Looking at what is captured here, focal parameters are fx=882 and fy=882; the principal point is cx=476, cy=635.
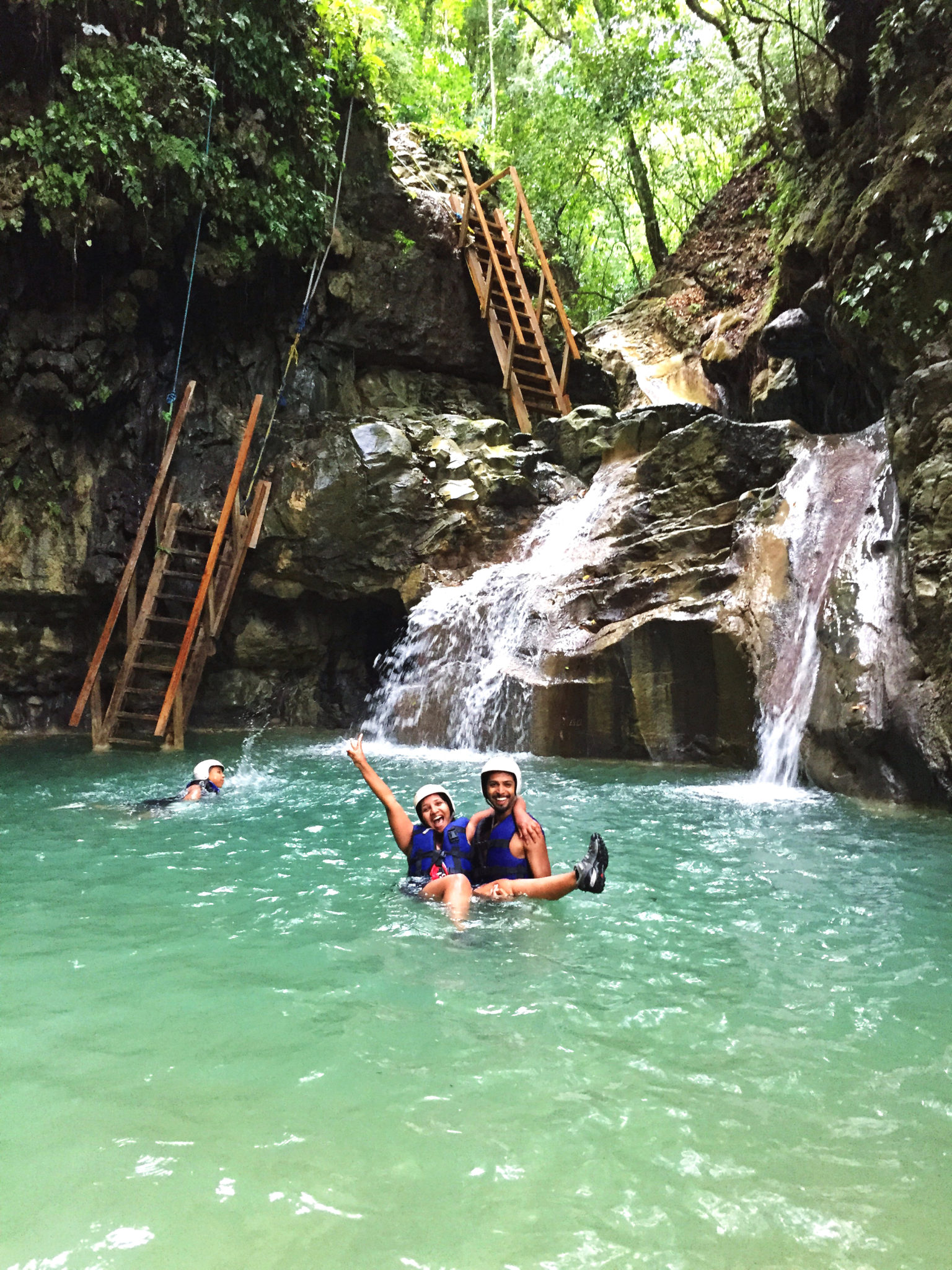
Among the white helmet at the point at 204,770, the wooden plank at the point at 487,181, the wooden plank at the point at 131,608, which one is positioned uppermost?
the wooden plank at the point at 487,181

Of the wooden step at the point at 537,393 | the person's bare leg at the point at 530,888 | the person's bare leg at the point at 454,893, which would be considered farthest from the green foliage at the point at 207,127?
the person's bare leg at the point at 530,888

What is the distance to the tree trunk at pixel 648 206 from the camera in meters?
21.2

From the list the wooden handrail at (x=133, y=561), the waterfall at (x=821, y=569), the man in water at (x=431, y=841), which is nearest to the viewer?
the man in water at (x=431, y=841)

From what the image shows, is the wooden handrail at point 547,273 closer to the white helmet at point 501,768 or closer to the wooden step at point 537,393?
the wooden step at point 537,393

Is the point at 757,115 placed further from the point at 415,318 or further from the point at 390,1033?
the point at 390,1033

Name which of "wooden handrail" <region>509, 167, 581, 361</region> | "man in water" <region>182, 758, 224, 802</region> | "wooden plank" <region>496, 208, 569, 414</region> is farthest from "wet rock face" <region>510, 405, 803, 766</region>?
"wooden plank" <region>496, 208, 569, 414</region>

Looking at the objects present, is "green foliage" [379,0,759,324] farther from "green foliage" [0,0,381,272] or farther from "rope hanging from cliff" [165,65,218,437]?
"rope hanging from cliff" [165,65,218,437]

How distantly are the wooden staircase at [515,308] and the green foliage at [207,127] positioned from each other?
11.0ft

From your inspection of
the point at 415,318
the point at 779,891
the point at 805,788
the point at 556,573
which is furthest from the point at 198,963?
the point at 415,318

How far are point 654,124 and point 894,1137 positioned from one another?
69.2 feet

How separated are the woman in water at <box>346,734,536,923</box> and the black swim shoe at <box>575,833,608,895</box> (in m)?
0.64

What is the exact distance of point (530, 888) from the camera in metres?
4.54

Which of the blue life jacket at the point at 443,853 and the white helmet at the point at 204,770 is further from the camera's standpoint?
the white helmet at the point at 204,770

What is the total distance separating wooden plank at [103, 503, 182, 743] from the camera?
10984mm
